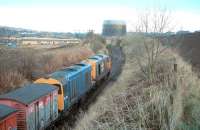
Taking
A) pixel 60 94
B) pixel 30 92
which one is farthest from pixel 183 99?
pixel 60 94

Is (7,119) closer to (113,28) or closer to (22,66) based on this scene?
(22,66)

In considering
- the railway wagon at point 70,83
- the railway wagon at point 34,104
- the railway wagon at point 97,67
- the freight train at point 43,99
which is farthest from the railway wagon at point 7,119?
the railway wagon at point 97,67

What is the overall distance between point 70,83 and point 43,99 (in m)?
5.34

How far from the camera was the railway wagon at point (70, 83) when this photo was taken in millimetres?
19719

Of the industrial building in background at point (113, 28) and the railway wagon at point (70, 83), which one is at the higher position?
the industrial building in background at point (113, 28)

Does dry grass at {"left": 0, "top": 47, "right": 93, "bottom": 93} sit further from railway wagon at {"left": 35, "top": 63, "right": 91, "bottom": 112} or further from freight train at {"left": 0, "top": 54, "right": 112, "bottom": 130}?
freight train at {"left": 0, "top": 54, "right": 112, "bottom": 130}

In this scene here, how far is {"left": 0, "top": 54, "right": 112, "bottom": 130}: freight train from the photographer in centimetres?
1388

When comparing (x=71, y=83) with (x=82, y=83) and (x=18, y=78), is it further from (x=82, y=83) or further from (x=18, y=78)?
(x=18, y=78)

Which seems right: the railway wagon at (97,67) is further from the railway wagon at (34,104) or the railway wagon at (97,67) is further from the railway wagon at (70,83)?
the railway wagon at (34,104)

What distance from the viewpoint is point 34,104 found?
15258mm

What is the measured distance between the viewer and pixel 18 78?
30.4m

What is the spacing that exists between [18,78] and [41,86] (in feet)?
43.7

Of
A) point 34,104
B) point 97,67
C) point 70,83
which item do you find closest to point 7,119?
point 34,104

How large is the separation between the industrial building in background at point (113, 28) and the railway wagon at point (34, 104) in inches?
4121
